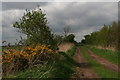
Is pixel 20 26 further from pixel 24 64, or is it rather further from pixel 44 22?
pixel 24 64

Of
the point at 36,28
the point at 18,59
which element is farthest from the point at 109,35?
the point at 18,59

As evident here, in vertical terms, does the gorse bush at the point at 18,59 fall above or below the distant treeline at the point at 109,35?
below

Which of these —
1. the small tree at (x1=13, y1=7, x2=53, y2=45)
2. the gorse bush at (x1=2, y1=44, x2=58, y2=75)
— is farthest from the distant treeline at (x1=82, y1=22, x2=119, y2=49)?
the gorse bush at (x1=2, y1=44, x2=58, y2=75)

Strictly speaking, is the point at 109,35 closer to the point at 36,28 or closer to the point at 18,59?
the point at 36,28

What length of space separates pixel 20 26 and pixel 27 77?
7499 millimetres

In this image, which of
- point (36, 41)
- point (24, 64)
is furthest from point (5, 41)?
point (36, 41)

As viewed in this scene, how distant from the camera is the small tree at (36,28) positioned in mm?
13664

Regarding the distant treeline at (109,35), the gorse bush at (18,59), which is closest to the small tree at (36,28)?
the gorse bush at (18,59)

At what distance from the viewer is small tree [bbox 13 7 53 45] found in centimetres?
1366

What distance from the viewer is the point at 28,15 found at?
14438mm

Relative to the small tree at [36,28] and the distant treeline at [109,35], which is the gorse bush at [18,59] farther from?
the distant treeline at [109,35]

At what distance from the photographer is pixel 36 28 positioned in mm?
14102

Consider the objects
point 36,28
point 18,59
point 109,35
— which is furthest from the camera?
point 109,35

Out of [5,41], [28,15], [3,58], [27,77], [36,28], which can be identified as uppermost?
[28,15]
